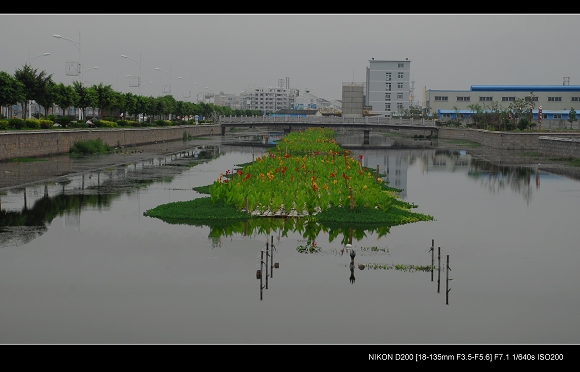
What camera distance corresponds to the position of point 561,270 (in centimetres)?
1411

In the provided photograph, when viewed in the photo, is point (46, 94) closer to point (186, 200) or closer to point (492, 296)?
point (186, 200)

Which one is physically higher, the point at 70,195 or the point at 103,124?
the point at 103,124

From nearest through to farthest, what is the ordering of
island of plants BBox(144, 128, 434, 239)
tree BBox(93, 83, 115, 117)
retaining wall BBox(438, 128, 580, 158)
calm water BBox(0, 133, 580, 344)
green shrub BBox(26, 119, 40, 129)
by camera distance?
calm water BBox(0, 133, 580, 344) < island of plants BBox(144, 128, 434, 239) < green shrub BBox(26, 119, 40, 129) < retaining wall BBox(438, 128, 580, 158) < tree BBox(93, 83, 115, 117)

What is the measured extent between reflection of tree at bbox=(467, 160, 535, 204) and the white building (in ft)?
351

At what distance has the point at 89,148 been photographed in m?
46.1

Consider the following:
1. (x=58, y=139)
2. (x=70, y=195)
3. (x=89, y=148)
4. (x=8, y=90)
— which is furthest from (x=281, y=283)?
(x=8, y=90)

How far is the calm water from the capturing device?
10.1 m

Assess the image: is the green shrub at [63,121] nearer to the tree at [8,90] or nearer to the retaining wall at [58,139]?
the retaining wall at [58,139]

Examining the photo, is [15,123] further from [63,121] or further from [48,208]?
[48,208]

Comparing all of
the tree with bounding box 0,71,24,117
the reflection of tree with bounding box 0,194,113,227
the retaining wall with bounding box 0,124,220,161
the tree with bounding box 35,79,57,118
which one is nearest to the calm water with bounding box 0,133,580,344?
the reflection of tree with bounding box 0,194,113,227

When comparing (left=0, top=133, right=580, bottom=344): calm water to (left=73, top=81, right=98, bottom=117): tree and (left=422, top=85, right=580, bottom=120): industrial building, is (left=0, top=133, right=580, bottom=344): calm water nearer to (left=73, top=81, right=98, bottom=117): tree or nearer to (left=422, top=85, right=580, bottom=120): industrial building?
(left=73, top=81, right=98, bottom=117): tree

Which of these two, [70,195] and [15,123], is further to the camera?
[15,123]

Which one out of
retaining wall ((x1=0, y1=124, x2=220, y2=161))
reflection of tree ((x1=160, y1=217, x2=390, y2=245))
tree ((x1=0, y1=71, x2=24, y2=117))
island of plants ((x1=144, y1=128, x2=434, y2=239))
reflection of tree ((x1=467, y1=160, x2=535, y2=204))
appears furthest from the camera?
tree ((x1=0, y1=71, x2=24, y2=117))

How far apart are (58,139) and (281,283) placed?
33.5 meters
